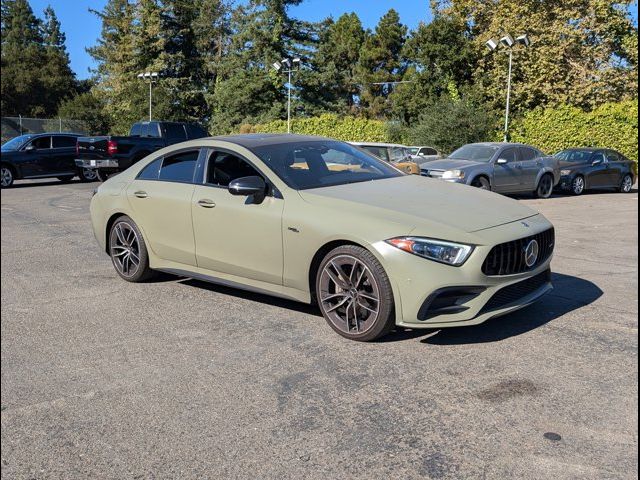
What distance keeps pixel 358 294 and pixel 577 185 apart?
16.5m

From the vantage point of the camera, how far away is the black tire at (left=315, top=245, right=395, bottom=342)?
449 cm

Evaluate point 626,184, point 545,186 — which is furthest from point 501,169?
point 626,184

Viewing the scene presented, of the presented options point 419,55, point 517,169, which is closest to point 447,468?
point 517,169

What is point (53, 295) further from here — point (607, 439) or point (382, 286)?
point (607, 439)

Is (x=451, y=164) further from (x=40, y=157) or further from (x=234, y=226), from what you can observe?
(x=40, y=157)

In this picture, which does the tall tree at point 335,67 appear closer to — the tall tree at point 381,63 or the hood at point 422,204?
the tall tree at point 381,63

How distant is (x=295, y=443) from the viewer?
3.16 meters

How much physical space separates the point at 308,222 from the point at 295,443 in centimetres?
207

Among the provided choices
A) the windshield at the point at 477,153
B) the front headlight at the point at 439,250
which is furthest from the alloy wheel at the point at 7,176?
the front headlight at the point at 439,250

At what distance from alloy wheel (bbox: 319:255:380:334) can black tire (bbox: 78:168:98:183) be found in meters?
17.3

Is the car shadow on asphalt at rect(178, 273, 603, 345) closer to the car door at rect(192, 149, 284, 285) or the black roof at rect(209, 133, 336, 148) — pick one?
the car door at rect(192, 149, 284, 285)

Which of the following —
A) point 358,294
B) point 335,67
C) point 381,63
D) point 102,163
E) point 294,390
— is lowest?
point 294,390

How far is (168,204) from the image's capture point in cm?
596

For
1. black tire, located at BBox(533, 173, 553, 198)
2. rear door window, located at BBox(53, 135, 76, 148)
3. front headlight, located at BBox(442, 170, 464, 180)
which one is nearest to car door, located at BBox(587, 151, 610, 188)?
black tire, located at BBox(533, 173, 553, 198)
